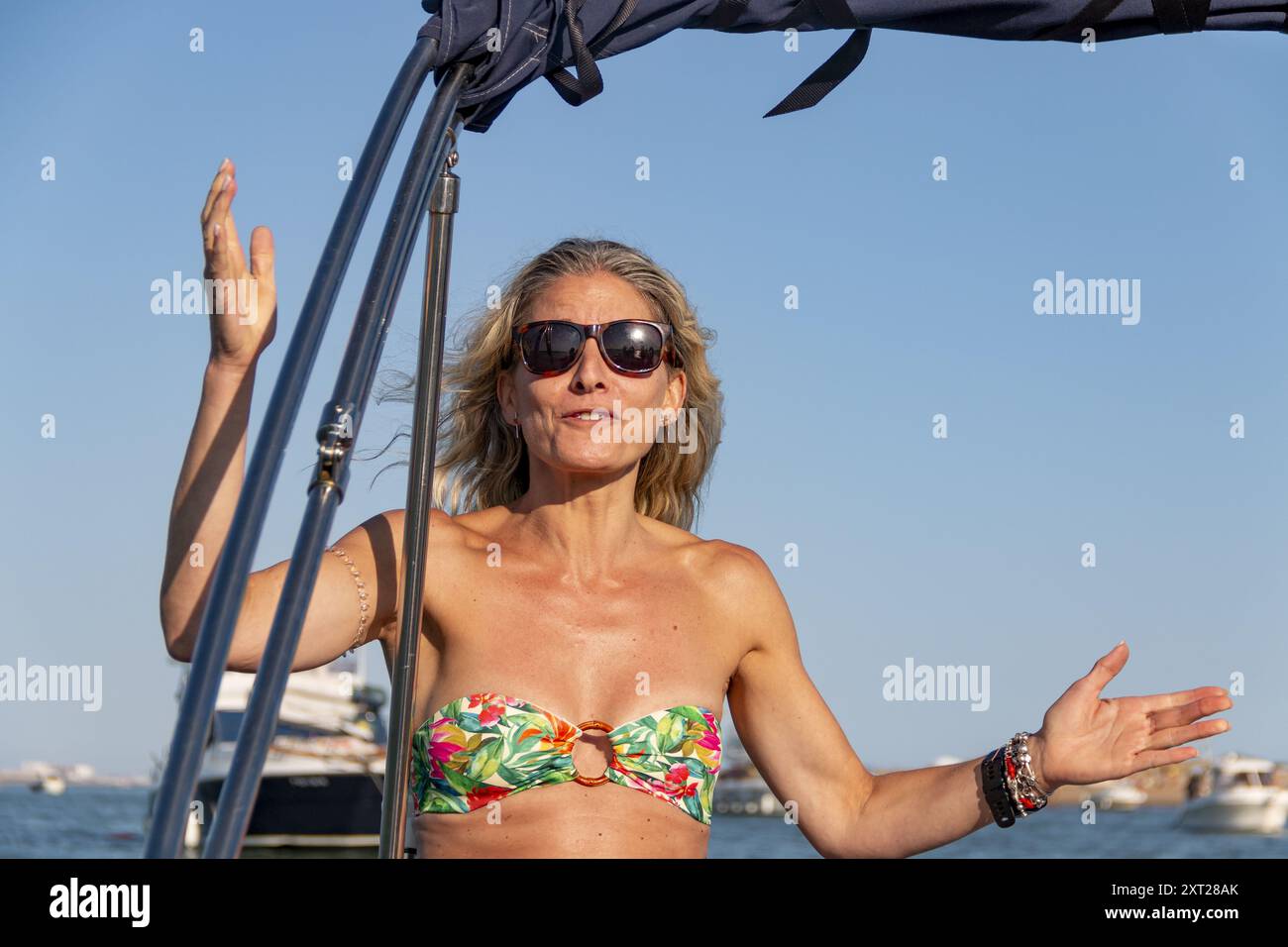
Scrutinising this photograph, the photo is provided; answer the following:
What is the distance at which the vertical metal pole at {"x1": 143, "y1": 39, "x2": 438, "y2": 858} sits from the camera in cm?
167

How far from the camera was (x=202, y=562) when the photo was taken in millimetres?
2514

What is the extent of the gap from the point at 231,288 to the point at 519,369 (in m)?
1.02

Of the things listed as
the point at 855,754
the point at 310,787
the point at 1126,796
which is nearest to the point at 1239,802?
the point at 1126,796

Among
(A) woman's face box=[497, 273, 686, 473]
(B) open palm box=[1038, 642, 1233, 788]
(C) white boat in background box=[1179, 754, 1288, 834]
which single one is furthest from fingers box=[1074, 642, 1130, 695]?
(C) white boat in background box=[1179, 754, 1288, 834]

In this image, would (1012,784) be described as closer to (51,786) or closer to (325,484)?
(325,484)

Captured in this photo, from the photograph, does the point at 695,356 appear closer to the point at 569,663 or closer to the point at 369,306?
the point at 569,663

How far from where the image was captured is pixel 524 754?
9.75 feet

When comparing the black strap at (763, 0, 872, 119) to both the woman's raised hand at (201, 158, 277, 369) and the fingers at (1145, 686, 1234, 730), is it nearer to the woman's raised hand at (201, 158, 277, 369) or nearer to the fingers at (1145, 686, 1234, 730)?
the woman's raised hand at (201, 158, 277, 369)

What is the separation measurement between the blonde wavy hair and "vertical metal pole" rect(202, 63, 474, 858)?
3.20ft

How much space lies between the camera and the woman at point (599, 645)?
296cm

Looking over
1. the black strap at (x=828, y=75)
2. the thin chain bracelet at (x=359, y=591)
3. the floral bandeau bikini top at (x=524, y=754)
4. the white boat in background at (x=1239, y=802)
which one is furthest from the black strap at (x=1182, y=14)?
the white boat in background at (x=1239, y=802)
